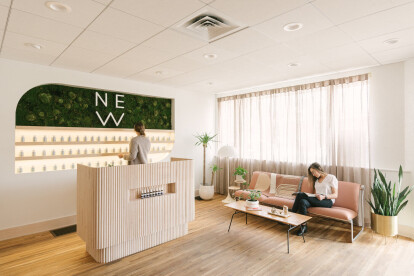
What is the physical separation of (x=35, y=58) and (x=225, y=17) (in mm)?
3176

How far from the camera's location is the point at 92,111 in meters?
4.81

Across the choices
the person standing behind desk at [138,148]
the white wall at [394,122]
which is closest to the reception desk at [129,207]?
the person standing behind desk at [138,148]

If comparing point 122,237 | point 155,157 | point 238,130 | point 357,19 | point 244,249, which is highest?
point 357,19

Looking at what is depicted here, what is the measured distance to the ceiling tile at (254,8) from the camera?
216cm

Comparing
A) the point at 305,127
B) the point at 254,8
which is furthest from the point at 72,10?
the point at 305,127

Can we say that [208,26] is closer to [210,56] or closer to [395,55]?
[210,56]

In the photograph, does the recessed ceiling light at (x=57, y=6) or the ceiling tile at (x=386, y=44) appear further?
the ceiling tile at (x=386, y=44)

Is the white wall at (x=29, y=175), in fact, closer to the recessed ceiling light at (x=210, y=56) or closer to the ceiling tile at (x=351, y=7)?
the recessed ceiling light at (x=210, y=56)

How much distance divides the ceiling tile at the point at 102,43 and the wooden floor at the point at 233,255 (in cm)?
285

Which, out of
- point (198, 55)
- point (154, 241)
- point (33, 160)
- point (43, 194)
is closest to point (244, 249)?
point (154, 241)

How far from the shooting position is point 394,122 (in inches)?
161

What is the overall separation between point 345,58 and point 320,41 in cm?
102

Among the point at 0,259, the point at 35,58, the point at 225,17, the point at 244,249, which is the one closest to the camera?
the point at 225,17

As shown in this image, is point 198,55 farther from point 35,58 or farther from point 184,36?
point 35,58
